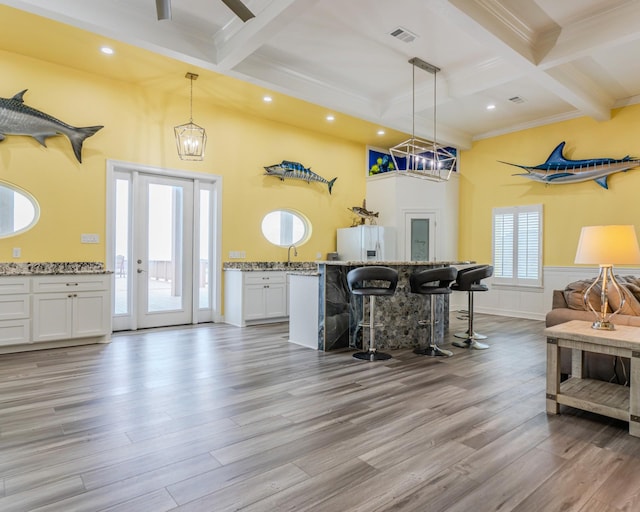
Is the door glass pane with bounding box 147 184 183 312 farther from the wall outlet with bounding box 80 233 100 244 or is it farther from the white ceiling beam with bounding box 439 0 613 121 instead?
the white ceiling beam with bounding box 439 0 613 121

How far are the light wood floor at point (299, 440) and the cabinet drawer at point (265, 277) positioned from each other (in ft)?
7.26

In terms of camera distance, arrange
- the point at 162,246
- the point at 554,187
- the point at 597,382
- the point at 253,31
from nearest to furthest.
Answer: the point at 597,382 → the point at 253,31 → the point at 162,246 → the point at 554,187

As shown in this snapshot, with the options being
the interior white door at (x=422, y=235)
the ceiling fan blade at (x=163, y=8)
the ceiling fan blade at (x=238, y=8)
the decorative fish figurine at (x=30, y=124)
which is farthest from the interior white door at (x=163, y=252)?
the interior white door at (x=422, y=235)

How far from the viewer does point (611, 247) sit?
8.70ft

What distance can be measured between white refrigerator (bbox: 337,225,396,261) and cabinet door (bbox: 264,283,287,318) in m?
1.57

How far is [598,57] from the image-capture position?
16.6ft

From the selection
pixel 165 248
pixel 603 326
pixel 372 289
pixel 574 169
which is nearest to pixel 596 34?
pixel 574 169

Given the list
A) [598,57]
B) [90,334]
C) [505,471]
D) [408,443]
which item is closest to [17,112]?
[90,334]

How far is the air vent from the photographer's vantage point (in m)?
4.47

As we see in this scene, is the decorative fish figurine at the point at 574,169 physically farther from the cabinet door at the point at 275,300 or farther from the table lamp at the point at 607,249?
the cabinet door at the point at 275,300

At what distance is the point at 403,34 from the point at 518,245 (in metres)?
4.52

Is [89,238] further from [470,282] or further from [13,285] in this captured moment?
[470,282]

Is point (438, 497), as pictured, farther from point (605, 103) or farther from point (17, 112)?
point (605, 103)

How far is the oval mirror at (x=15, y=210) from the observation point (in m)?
4.74
